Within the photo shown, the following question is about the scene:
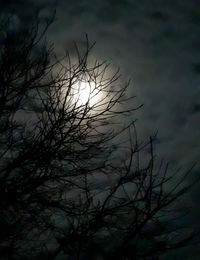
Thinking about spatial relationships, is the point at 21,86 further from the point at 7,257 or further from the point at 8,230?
the point at 7,257

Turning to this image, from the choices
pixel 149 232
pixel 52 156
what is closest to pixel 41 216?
pixel 52 156

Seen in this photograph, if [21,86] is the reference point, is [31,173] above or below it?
below

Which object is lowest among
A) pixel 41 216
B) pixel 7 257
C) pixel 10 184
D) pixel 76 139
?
pixel 7 257

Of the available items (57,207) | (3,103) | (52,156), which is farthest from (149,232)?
(3,103)

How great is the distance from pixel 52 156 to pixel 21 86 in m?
1.32

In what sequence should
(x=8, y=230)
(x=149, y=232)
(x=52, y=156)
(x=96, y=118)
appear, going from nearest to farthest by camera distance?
(x=149, y=232)
(x=52, y=156)
(x=96, y=118)
(x=8, y=230)

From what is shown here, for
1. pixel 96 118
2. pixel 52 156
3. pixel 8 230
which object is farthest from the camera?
pixel 8 230

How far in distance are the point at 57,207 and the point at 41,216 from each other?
11.9 inches

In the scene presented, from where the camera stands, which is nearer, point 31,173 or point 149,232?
point 149,232

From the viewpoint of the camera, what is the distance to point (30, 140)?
17.2 feet

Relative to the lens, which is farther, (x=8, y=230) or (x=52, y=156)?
(x=8, y=230)

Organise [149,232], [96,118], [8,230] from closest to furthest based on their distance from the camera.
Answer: [149,232], [96,118], [8,230]

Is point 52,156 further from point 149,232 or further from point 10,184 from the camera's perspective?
point 149,232

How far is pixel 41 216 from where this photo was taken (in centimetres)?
529
